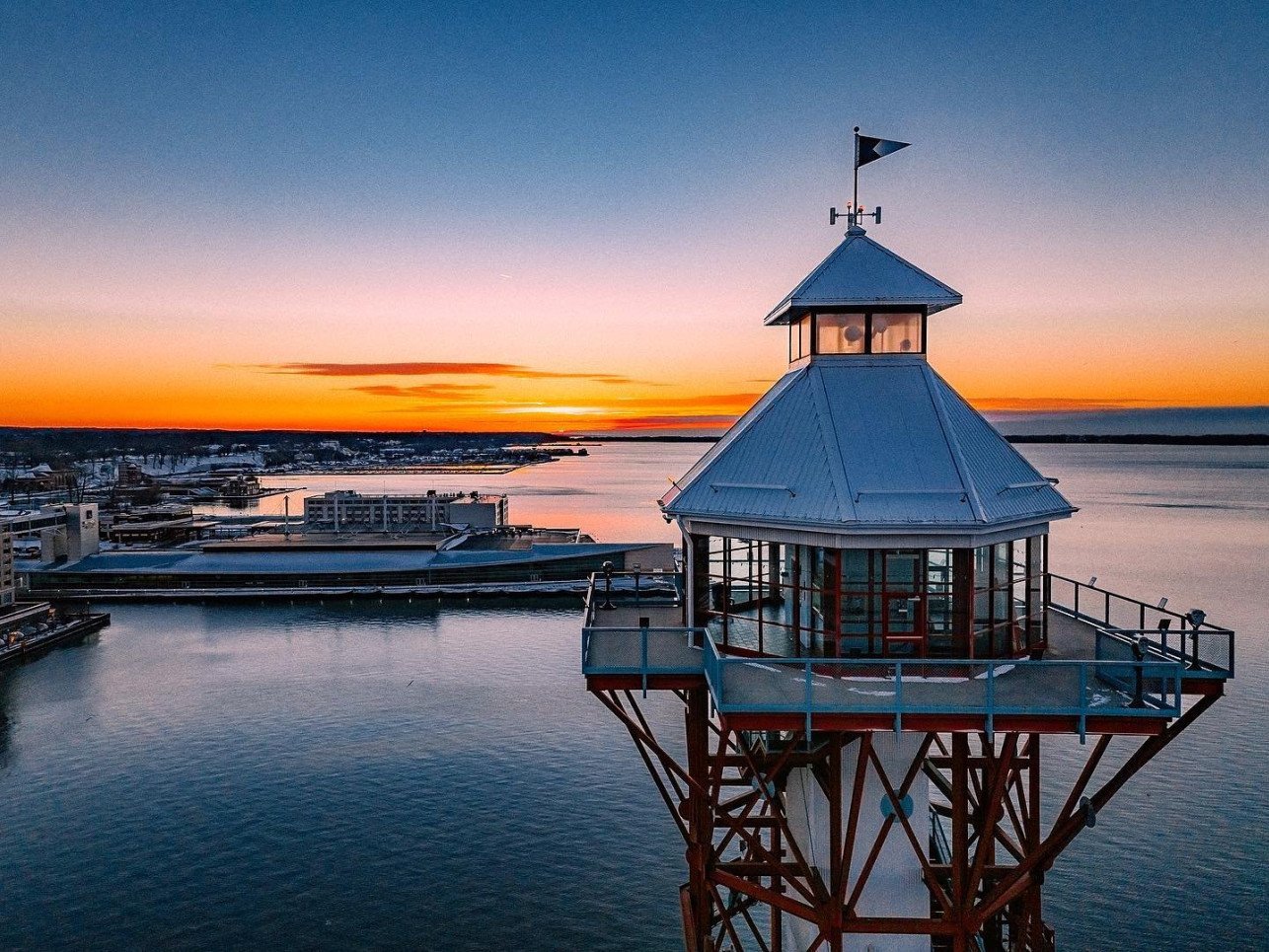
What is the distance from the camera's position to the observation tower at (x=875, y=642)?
1279cm

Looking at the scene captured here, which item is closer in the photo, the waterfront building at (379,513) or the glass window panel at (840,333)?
the glass window panel at (840,333)

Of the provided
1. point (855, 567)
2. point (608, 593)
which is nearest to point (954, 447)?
point (855, 567)

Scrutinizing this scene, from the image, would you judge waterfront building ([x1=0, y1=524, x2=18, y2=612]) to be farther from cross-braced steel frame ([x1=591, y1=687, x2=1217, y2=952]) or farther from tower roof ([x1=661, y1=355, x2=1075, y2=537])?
tower roof ([x1=661, y1=355, x2=1075, y2=537])

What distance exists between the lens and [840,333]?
1716cm

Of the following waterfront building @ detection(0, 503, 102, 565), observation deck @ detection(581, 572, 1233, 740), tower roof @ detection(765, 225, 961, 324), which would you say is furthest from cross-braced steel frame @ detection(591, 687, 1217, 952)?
A: waterfront building @ detection(0, 503, 102, 565)

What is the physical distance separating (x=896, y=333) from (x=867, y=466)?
3.63m

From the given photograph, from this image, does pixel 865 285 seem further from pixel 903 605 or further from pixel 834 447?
pixel 903 605

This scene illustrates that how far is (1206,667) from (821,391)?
8.04m

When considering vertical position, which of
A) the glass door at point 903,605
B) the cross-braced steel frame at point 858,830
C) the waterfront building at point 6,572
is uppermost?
the glass door at point 903,605

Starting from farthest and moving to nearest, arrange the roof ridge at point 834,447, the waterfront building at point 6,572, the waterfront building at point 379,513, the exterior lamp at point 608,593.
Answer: the waterfront building at point 379,513
the waterfront building at point 6,572
the exterior lamp at point 608,593
the roof ridge at point 834,447

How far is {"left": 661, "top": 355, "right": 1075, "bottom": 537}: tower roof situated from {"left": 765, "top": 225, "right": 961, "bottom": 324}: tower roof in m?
1.18

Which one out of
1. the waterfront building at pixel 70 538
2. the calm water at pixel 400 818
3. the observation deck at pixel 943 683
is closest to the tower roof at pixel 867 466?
the observation deck at pixel 943 683

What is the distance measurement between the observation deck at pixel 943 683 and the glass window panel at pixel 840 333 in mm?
5820

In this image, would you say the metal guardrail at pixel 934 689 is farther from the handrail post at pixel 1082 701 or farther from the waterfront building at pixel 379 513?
the waterfront building at pixel 379 513
